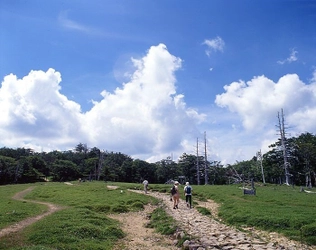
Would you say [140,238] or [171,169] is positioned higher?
[171,169]

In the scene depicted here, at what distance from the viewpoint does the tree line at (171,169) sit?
85.4m

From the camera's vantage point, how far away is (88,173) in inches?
4395

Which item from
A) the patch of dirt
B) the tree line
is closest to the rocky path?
the patch of dirt

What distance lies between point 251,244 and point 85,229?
9245mm

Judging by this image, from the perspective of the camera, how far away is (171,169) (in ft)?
368

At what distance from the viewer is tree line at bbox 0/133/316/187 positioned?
280 feet

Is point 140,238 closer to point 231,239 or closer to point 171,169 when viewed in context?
point 231,239

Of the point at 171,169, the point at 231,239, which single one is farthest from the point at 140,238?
the point at 171,169

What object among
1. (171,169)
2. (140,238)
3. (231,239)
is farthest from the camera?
(171,169)

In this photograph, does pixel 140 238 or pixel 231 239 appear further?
pixel 140 238

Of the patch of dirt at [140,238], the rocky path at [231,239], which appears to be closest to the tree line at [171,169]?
the patch of dirt at [140,238]

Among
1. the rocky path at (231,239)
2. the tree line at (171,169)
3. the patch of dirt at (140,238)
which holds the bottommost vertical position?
the patch of dirt at (140,238)

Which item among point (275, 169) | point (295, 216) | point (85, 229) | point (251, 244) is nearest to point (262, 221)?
point (295, 216)

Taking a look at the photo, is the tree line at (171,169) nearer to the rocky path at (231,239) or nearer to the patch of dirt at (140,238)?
the patch of dirt at (140,238)
